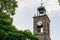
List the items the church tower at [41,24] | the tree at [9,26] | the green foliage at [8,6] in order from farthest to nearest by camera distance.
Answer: the church tower at [41,24]
the green foliage at [8,6]
the tree at [9,26]

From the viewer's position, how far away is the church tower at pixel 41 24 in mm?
47281

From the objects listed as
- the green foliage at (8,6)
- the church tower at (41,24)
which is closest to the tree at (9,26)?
the green foliage at (8,6)

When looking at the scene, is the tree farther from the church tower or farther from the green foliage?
the church tower

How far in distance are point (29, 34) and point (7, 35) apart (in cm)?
215

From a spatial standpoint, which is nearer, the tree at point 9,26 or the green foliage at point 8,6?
the tree at point 9,26

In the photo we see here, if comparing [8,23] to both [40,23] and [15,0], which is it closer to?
[15,0]

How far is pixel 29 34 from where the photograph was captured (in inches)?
930

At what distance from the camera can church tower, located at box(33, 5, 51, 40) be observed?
155ft

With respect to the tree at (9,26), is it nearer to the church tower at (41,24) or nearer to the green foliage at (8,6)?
the green foliage at (8,6)

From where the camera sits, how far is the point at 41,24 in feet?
158

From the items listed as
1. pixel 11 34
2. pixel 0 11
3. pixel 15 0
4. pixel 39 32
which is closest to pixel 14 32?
pixel 11 34

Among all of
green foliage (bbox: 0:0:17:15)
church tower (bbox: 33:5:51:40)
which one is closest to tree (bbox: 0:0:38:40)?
green foliage (bbox: 0:0:17:15)

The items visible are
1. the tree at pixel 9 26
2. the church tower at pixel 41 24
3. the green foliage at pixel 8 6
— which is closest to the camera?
the tree at pixel 9 26

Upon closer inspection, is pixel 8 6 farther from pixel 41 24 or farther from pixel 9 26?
pixel 41 24
